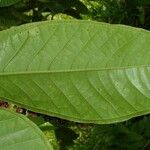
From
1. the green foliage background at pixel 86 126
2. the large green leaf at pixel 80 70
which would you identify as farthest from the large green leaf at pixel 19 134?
the green foliage background at pixel 86 126

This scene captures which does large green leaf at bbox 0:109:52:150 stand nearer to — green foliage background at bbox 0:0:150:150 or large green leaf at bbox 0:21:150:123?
large green leaf at bbox 0:21:150:123

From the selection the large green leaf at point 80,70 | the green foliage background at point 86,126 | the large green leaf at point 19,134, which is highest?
the large green leaf at point 80,70

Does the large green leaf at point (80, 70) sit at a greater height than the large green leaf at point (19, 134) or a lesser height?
greater

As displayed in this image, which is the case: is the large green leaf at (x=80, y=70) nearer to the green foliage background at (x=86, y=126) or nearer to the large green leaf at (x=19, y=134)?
the large green leaf at (x=19, y=134)

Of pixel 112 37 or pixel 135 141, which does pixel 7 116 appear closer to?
pixel 112 37

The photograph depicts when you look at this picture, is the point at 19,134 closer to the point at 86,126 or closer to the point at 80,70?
the point at 80,70

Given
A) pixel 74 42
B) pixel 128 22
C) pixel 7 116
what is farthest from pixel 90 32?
pixel 128 22
